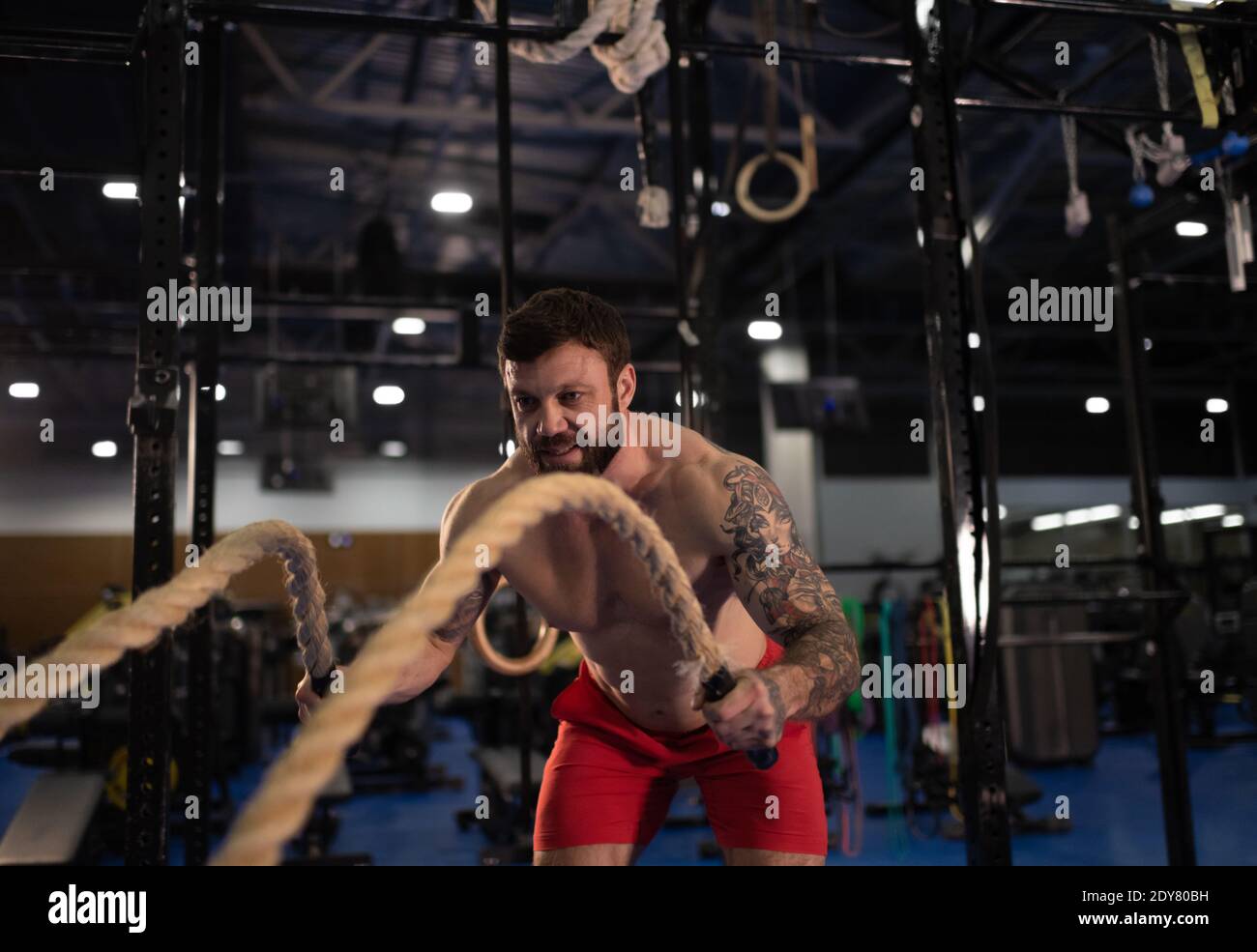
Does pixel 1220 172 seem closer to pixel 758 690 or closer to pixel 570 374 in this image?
pixel 570 374

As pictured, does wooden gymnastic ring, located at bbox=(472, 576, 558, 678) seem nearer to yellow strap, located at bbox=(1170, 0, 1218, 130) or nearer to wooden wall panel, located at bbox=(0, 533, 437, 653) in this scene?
yellow strap, located at bbox=(1170, 0, 1218, 130)

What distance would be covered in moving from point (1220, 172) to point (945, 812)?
404 cm

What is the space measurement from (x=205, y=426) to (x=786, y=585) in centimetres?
203

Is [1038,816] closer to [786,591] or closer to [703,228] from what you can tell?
[703,228]

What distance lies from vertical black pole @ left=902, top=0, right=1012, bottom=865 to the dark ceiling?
32 centimetres

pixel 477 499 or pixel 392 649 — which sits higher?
pixel 477 499

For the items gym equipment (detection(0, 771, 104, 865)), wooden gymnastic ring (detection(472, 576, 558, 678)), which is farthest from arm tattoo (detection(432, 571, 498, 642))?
gym equipment (detection(0, 771, 104, 865))

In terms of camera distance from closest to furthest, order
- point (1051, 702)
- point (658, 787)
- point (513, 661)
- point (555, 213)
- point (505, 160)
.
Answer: point (658, 787), point (505, 160), point (513, 661), point (1051, 702), point (555, 213)

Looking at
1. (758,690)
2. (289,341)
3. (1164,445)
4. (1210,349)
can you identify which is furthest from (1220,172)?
(1164,445)

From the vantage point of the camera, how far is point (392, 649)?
0.73 m

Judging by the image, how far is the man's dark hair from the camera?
1.68 metres

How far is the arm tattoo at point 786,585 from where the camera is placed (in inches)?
57.1

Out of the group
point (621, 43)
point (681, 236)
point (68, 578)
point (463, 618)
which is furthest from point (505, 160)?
point (68, 578)

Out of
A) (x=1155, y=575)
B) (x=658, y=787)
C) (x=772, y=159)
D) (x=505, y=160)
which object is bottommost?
(x=658, y=787)
